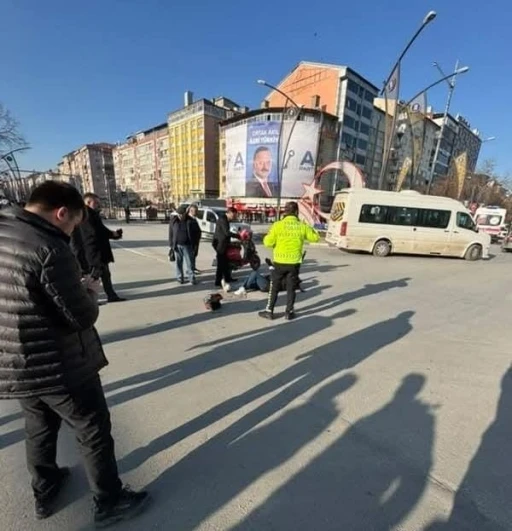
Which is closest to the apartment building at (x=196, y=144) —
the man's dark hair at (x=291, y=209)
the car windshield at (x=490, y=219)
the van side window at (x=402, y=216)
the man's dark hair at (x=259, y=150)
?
the man's dark hair at (x=259, y=150)

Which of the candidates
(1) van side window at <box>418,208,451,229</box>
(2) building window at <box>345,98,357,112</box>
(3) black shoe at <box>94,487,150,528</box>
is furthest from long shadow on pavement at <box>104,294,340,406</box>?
(2) building window at <box>345,98,357,112</box>

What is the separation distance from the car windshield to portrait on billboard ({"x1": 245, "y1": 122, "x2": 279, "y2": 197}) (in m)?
25.7

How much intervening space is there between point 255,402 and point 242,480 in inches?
32.8

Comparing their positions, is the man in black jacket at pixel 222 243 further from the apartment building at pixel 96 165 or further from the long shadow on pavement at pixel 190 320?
the apartment building at pixel 96 165

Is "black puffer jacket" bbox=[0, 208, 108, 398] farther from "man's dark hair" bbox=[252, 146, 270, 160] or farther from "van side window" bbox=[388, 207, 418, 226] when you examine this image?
"man's dark hair" bbox=[252, 146, 270, 160]

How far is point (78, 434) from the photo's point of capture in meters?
1.57

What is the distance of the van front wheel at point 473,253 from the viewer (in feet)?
39.2

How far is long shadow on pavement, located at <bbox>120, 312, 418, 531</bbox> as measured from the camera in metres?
1.79

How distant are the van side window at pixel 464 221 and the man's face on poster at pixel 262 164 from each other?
34.2 m

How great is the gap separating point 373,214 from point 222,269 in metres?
7.64

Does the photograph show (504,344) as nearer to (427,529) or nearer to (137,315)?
(427,529)

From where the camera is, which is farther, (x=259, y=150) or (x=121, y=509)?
(x=259, y=150)

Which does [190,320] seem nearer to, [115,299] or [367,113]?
[115,299]

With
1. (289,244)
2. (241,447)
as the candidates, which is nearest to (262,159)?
(289,244)
